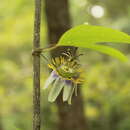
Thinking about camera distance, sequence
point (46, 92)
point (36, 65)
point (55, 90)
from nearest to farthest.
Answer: point (36, 65) < point (55, 90) < point (46, 92)

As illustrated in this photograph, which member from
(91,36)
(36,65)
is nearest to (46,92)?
(36,65)

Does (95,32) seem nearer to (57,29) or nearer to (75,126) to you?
(57,29)

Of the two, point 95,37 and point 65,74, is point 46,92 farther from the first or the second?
point 95,37

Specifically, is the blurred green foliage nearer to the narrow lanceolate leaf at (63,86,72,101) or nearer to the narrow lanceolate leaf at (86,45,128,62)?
the narrow lanceolate leaf at (63,86,72,101)

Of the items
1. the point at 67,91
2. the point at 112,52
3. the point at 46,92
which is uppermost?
the point at 112,52

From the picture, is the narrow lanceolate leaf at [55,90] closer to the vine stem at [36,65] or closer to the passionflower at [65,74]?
the passionflower at [65,74]

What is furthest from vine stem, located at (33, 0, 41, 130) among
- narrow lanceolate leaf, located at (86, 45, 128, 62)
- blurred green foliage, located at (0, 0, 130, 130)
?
blurred green foliage, located at (0, 0, 130, 130)

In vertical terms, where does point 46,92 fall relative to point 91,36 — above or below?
below

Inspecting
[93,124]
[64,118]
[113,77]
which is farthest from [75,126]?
[93,124]

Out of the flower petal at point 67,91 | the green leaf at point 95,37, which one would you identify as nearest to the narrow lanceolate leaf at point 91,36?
the green leaf at point 95,37
